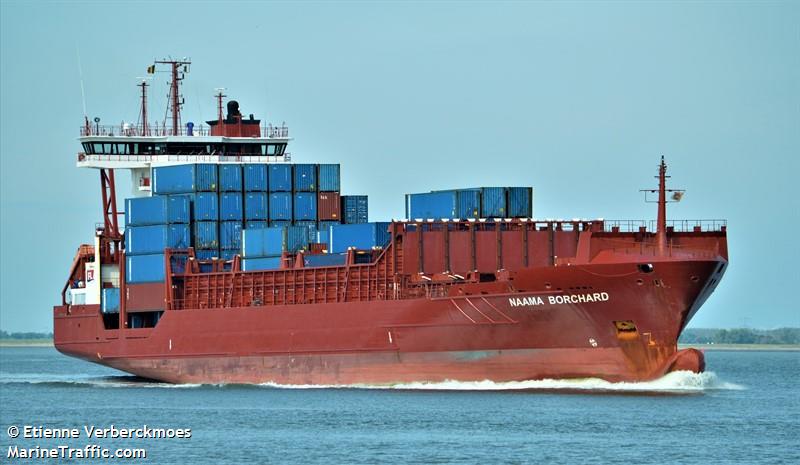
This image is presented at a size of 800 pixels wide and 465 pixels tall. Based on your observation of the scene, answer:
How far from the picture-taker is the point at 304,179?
6147 cm

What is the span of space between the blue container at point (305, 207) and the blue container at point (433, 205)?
254 inches

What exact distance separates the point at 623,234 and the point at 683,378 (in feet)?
16.0

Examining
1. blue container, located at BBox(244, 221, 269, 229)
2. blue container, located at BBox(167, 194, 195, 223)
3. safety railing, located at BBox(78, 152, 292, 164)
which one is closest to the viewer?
blue container, located at BBox(167, 194, 195, 223)

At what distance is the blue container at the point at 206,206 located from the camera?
60.8 meters

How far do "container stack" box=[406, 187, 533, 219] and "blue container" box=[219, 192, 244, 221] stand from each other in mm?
9143

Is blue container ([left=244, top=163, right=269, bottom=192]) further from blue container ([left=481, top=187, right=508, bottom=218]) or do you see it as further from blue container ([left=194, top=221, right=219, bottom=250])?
blue container ([left=481, top=187, right=508, bottom=218])

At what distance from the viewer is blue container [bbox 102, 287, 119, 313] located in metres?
63.7

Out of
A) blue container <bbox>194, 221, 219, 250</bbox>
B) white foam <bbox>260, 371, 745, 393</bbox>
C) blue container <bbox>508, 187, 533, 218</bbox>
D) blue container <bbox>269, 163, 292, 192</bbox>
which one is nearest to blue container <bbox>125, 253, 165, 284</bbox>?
blue container <bbox>194, 221, 219, 250</bbox>

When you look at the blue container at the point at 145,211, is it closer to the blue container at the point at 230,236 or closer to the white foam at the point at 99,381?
the blue container at the point at 230,236

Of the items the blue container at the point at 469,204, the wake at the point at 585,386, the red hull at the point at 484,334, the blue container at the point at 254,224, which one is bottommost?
the wake at the point at 585,386

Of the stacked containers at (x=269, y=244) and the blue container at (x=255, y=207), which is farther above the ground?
the blue container at (x=255, y=207)

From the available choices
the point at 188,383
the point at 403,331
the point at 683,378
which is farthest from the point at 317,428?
the point at 188,383

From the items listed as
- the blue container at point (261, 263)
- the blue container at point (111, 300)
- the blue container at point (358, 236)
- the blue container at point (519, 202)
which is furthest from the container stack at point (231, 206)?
the blue container at point (519, 202)

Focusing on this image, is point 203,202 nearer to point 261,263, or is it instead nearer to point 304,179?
point 261,263
